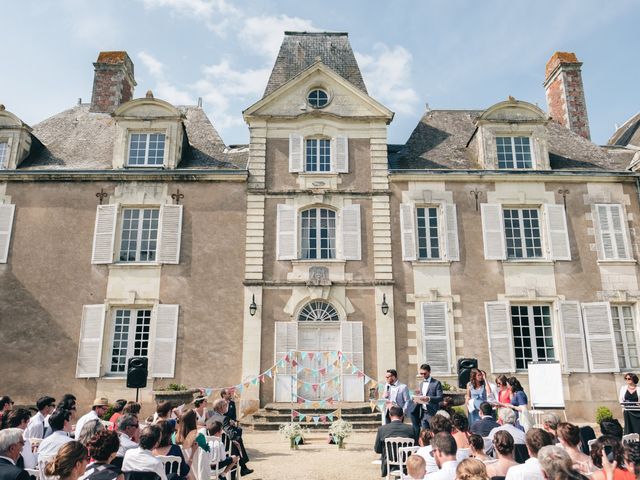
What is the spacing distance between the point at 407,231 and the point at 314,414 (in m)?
4.79

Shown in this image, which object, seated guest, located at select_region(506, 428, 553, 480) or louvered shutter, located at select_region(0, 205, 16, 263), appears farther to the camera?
louvered shutter, located at select_region(0, 205, 16, 263)

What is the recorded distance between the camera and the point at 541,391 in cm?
1024

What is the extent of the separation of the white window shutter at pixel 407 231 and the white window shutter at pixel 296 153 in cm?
277

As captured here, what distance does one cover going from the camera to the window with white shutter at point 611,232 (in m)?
12.5

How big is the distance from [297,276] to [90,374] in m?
5.13

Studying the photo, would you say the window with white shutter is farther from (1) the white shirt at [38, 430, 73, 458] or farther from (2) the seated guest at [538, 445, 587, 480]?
(1) the white shirt at [38, 430, 73, 458]

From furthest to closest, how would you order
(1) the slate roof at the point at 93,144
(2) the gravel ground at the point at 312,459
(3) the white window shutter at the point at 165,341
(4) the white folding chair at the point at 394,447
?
1. (1) the slate roof at the point at 93,144
2. (3) the white window shutter at the point at 165,341
3. (2) the gravel ground at the point at 312,459
4. (4) the white folding chair at the point at 394,447

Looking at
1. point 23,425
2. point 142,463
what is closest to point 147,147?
point 23,425

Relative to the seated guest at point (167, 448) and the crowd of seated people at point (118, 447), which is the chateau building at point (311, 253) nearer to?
the crowd of seated people at point (118, 447)

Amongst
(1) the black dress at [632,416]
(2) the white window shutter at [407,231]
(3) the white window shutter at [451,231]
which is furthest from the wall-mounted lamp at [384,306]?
(1) the black dress at [632,416]

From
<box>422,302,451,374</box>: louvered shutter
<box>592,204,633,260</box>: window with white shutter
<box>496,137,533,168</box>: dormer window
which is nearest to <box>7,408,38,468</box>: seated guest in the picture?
<box>422,302,451,374</box>: louvered shutter

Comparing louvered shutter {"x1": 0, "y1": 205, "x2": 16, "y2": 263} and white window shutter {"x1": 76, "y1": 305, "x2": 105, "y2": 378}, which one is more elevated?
louvered shutter {"x1": 0, "y1": 205, "x2": 16, "y2": 263}

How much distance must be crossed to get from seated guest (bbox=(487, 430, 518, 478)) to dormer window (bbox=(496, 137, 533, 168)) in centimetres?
1027

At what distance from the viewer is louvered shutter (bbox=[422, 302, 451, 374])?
11.7 meters
